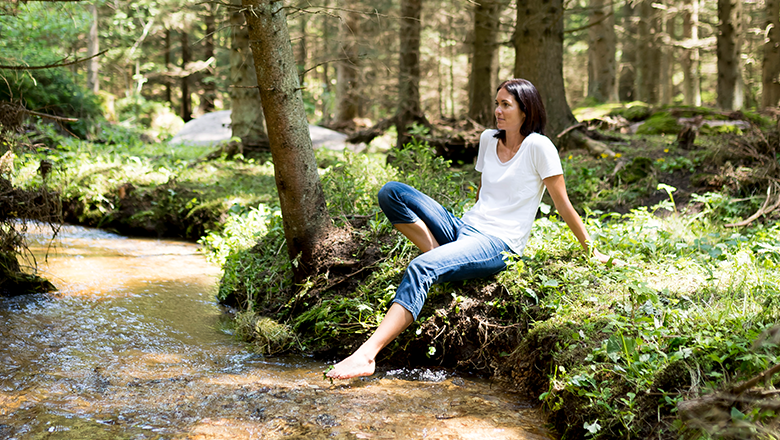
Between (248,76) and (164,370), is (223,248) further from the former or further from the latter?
(248,76)

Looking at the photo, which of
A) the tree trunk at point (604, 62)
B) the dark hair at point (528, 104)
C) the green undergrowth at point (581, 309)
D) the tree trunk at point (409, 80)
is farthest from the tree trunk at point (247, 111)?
the tree trunk at point (604, 62)

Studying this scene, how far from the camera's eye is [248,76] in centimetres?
929

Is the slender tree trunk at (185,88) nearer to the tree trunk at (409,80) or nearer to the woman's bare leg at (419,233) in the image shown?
the tree trunk at (409,80)

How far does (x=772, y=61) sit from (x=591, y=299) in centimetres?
1097

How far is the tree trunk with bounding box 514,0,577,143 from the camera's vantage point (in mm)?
7340

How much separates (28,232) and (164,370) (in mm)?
2097

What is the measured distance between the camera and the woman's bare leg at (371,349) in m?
2.75

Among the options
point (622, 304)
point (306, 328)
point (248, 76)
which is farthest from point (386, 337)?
point (248, 76)

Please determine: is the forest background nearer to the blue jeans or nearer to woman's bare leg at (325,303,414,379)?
the blue jeans

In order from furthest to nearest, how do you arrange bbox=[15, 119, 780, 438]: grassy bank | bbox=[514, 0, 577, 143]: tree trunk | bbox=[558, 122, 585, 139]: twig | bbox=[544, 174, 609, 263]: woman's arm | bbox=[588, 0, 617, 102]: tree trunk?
bbox=[588, 0, 617, 102]: tree trunk, bbox=[558, 122, 585, 139]: twig, bbox=[514, 0, 577, 143]: tree trunk, bbox=[544, 174, 609, 263]: woman's arm, bbox=[15, 119, 780, 438]: grassy bank

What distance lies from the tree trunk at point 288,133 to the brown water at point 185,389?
3.07ft

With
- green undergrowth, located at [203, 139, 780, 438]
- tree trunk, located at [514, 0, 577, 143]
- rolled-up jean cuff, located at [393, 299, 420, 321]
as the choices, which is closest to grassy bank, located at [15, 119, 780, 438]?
green undergrowth, located at [203, 139, 780, 438]

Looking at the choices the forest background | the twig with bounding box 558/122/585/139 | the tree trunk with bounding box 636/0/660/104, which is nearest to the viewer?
the forest background

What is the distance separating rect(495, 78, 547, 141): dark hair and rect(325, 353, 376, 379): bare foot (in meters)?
1.82
